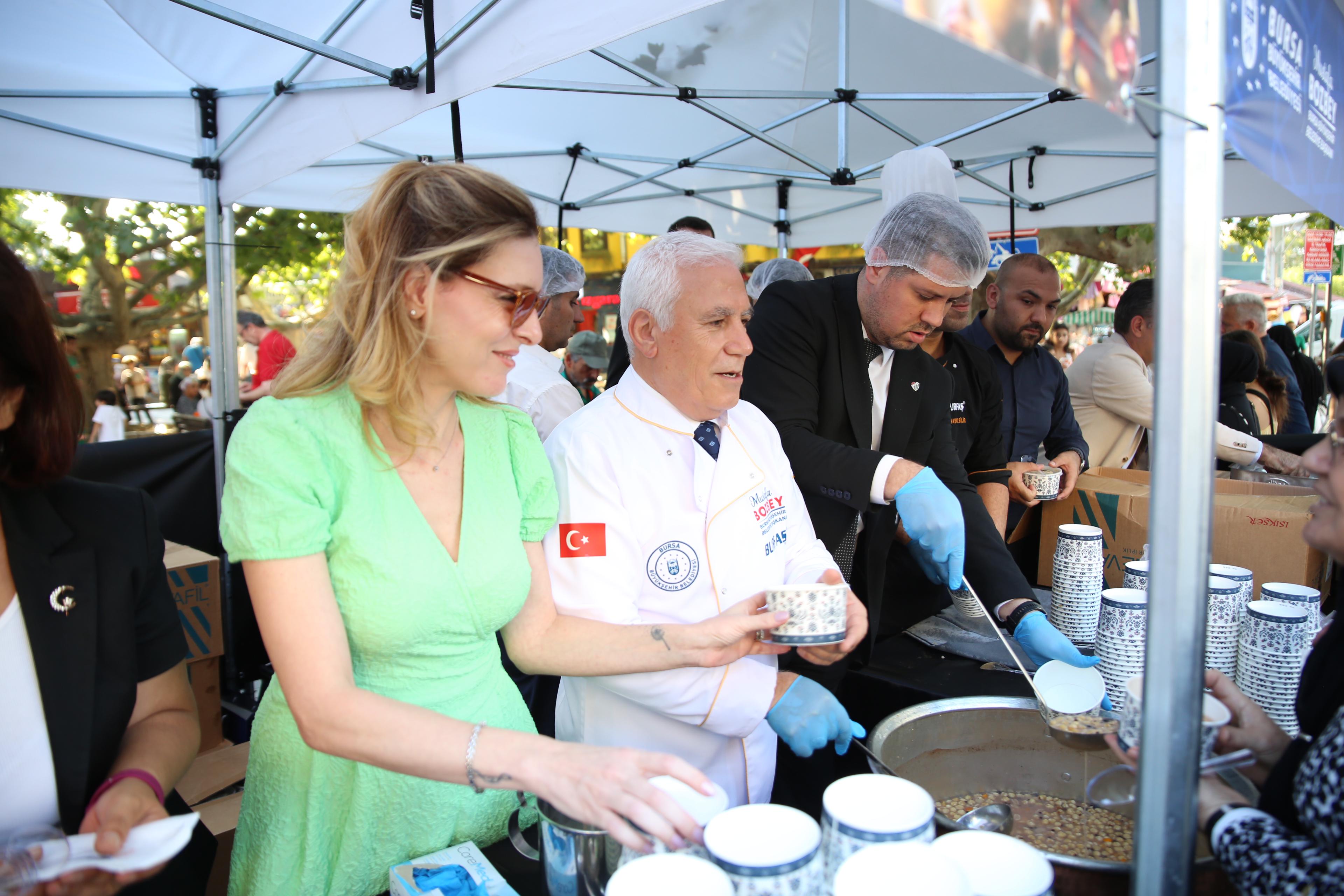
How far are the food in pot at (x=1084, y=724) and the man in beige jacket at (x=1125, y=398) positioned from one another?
10.0ft

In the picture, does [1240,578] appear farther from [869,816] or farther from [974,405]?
[869,816]

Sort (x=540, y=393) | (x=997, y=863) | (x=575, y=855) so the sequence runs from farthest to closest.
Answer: (x=540, y=393) < (x=575, y=855) < (x=997, y=863)

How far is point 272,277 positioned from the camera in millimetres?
15461

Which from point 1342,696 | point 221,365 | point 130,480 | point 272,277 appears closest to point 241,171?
point 221,365

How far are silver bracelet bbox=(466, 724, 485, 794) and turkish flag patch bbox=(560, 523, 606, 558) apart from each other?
54cm

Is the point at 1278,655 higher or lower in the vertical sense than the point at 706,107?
lower

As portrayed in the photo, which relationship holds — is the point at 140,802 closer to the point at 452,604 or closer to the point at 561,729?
the point at 452,604

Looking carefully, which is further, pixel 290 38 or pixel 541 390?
pixel 541 390

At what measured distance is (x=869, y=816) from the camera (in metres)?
1.04

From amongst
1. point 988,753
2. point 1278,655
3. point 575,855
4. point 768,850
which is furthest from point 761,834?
point 1278,655

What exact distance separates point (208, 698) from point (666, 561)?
2593mm

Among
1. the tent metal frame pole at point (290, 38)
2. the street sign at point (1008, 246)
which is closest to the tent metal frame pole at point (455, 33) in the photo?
the tent metal frame pole at point (290, 38)

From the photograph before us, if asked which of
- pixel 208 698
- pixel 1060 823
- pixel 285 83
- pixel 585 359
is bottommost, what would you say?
pixel 208 698

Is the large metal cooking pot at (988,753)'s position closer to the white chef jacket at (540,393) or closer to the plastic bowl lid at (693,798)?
the plastic bowl lid at (693,798)
